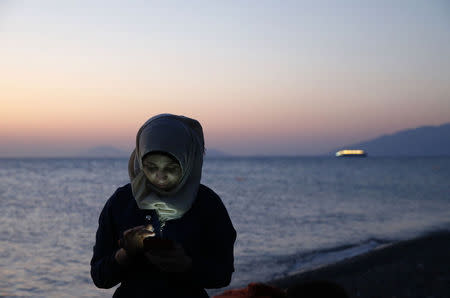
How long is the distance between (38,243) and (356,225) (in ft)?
38.5

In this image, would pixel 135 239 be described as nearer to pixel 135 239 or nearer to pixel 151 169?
pixel 135 239

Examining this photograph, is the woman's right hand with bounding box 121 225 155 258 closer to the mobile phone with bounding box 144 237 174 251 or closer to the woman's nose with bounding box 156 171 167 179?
the mobile phone with bounding box 144 237 174 251

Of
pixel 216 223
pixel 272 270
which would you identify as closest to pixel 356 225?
pixel 272 270

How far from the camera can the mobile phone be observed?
1.75m

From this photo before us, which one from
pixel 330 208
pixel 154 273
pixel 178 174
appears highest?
pixel 178 174

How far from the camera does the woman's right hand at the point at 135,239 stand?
5.97 feet

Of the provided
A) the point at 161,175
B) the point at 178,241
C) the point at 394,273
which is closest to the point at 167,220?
the point at 178,241

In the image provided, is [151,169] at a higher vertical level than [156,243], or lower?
higher

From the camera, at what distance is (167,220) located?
6.55 ft

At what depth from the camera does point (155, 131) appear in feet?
6.47

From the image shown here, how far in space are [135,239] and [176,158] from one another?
379 mm

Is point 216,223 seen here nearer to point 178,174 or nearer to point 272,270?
point 178,174

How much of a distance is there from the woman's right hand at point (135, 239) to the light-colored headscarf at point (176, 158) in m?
0.16

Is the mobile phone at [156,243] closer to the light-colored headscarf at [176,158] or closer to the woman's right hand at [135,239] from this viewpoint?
the woman's right hand at [135,239]
